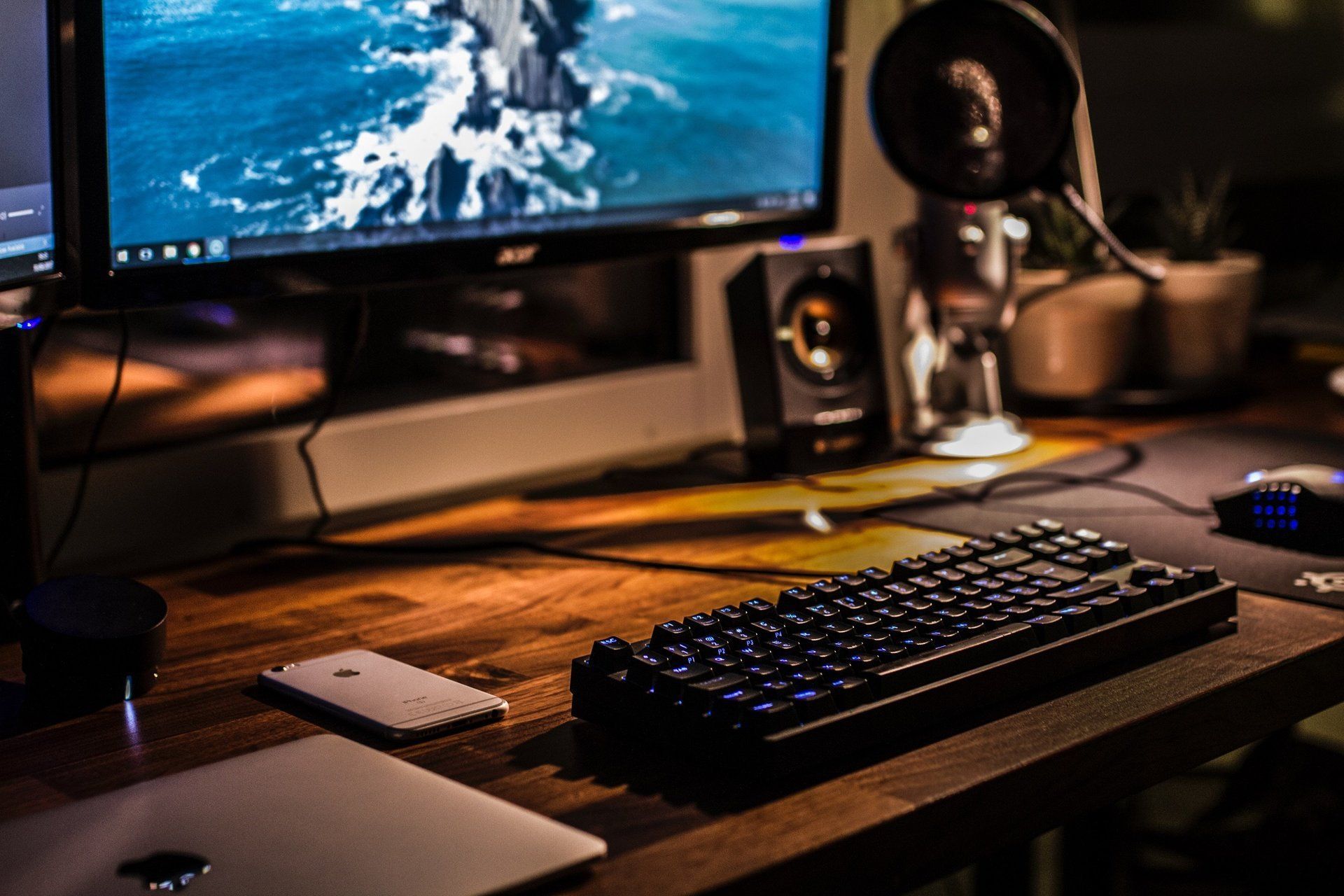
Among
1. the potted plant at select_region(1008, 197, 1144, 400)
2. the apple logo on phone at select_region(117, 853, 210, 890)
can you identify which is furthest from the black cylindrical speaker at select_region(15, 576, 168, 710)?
the potted plant at select_region(1008, 197, 1144, 400)

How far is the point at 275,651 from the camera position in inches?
32.4

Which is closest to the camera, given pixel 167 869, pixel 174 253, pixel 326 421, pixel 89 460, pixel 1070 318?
pixel 167 869

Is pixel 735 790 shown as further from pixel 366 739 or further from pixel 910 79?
pixel 910 79

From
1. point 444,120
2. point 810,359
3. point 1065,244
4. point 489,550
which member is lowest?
point 489,550

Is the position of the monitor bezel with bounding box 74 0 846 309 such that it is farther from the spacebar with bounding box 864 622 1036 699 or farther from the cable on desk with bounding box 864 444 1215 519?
the spacebar with bounding box 864 622 1036 699

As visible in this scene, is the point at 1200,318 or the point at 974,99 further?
the point at 1200,318

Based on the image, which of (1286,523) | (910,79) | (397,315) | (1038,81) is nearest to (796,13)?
(910,79)

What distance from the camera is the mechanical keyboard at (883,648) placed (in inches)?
24.7

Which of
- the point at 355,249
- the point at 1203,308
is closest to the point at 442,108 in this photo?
the point at 355,249

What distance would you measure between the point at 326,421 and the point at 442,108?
0.30m

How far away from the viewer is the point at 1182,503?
111 centimetres

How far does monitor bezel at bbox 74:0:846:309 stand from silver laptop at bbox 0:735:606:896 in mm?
408

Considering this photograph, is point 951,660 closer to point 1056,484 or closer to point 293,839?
point 293,839

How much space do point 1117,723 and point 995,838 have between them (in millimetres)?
103
